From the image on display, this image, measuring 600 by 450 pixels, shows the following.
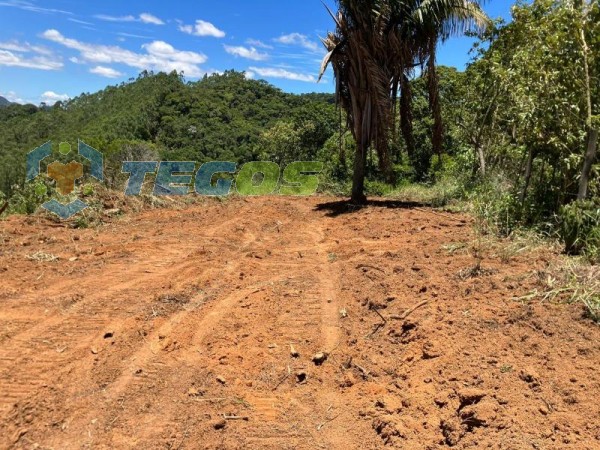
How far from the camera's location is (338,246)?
24.3 ft

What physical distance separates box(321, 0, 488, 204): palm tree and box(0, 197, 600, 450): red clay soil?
4.37 metres

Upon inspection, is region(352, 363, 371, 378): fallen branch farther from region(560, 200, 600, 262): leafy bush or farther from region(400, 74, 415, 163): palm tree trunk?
region(400, 74, 415, 163): palm tree trunk

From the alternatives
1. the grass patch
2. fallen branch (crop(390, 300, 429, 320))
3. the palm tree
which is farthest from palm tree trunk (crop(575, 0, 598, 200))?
the palm tree

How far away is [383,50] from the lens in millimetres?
10000

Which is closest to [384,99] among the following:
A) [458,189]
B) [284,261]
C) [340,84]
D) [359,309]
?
[340,84]

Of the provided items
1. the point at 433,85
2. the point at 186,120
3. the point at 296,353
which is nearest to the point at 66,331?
the point at 296,353

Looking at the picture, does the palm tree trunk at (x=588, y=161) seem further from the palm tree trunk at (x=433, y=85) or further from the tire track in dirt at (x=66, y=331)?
the palm tree trunk at (x=433, y=85)

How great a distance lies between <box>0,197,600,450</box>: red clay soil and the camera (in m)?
2.95

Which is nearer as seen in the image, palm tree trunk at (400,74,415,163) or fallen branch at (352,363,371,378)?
fallen branch at (352,363,371,378)

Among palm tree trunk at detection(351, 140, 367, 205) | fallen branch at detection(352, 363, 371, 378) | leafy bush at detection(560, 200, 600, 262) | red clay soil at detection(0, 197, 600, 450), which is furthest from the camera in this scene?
palm tree trunk at detection(351, 140, 367, 205)

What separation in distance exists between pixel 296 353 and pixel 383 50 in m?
7.83

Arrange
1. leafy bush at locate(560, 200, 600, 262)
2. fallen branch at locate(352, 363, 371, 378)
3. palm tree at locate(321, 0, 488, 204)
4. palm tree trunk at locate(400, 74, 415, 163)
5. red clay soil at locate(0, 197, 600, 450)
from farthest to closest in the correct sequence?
palm tree trunk at locate(400, 74, 415, 163) → palm tree at locate(321, 0, 488, 204) → leafy bush at locate(560, 200, 600, 262) → fallen branch at locate(352, 363, 371, 378) → red clay soil at locate(0, 197, 600, 450)

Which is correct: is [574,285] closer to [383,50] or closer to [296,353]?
[296,353]

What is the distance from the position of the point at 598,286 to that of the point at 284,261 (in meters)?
3.93
